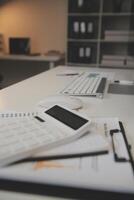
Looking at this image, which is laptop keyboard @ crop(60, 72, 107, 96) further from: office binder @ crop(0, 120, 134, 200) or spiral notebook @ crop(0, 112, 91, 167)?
office binder @ crop(0, 120, 134, 200)

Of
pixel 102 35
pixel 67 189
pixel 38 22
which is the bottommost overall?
pixel 67 189

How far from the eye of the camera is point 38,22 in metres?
3.53

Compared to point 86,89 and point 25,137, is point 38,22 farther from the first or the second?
point 25,137

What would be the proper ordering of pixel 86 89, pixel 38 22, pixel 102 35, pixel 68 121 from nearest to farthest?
pixel 68 121
pixel 86 89
pixel 102 35
pixel 38 22

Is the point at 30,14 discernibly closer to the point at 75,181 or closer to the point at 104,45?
the point at 104,45

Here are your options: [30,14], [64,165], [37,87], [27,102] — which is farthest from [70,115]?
[30,14]

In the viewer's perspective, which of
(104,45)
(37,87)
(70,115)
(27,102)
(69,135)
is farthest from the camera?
(104,45)

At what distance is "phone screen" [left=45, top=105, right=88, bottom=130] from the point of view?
0.60 meters

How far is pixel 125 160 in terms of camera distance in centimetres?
48

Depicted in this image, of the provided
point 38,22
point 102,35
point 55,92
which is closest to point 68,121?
point 55,92

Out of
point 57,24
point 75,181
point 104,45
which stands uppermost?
point 57,24

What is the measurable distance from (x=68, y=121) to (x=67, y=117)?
0.09 ft

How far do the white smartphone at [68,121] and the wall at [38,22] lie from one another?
9.56ft

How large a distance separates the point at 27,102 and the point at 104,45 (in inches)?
103
